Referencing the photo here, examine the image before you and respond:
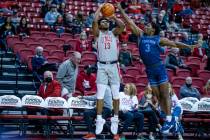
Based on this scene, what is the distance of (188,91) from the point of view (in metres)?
17.2

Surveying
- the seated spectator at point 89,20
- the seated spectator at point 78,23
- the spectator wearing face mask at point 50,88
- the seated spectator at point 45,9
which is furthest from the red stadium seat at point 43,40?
the spectator wearing face mask at point 50,88

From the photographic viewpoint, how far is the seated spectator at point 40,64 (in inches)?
696

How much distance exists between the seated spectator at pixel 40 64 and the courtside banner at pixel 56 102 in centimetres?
268

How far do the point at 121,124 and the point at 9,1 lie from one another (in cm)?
1101

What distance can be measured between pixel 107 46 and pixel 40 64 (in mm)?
6001

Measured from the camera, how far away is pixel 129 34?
2255 cm

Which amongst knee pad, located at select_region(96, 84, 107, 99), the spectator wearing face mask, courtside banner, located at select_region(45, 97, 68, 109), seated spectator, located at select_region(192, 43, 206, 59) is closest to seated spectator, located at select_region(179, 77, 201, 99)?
the spectator wearing face mask

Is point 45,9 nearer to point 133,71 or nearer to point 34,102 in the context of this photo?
point 133,71

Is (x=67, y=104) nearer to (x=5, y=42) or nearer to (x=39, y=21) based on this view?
(x=5, y=42)

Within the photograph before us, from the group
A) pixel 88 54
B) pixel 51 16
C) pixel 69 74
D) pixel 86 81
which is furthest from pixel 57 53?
pixel 51 16

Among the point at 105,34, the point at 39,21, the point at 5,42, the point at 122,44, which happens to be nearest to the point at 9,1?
the point at 39,21

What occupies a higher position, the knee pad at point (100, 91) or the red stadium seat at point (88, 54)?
the knee pad at point (100, 91)

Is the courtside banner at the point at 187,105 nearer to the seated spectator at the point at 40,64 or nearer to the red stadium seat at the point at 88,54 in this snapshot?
the seated spectator at the point at 40,64

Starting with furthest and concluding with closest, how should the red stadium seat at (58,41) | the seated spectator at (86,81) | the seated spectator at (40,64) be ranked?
the red stadium seat at (58,41) → the seated spectator at (40,64) → the seated spectator at (86,81)
